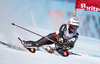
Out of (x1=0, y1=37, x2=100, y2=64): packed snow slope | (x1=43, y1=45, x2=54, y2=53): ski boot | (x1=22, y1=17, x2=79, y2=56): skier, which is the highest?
(x1=22, y1=17, x2=79, y2=56): skier

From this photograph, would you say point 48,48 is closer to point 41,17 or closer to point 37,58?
point 37,58

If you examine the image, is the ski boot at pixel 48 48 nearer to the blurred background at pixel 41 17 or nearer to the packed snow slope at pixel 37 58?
the packed snow slope at pixel 37 58

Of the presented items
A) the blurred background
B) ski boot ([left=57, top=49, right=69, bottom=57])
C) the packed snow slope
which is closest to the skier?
ski boot ([left=57, top=49, right=69, bottom=57])

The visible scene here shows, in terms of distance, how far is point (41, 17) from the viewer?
1561 cm

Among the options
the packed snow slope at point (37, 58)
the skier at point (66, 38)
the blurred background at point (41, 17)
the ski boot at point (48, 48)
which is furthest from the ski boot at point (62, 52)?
the blurred background at point (41, 17)

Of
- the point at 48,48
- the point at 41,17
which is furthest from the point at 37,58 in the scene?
the point at 41,17

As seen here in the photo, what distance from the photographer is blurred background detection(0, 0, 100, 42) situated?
10.6 metres

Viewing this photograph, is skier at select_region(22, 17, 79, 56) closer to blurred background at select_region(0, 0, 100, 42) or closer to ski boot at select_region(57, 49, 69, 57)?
ski boot at select_region(57, 49, 69, 57)

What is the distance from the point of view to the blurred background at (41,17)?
10620 millimetres

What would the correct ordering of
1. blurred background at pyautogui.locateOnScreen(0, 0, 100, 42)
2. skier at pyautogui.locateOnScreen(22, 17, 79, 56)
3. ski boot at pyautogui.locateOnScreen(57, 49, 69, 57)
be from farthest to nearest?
blurred background at pyautogui.locateOnScreen(0, 0, 100, 42), ski boot at pyautogui.locateOnScreen(57, 49, 69, 57), skier at pyautogui.locateOnScreen(22, 17, 79, 56)

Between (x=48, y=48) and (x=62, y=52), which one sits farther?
(x=48, y=48)

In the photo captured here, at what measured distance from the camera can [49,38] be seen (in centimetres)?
847

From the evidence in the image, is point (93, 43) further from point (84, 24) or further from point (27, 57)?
point (27, 57)

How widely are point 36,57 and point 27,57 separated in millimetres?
280
